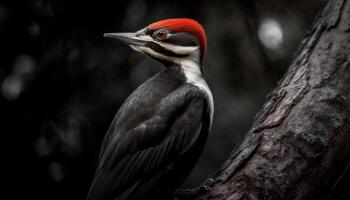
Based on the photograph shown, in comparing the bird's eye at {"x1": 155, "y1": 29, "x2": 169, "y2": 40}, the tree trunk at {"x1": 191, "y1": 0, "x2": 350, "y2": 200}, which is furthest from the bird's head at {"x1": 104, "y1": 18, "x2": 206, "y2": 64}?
the tree trunk at {"x1": 191, "y1": 0, "x2": 350, "y2": 200}

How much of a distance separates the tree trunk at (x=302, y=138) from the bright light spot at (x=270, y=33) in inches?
68.9

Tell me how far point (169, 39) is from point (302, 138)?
1345mm

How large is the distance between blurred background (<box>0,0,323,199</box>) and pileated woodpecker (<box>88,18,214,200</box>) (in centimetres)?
110

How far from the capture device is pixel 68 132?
480 centimetres

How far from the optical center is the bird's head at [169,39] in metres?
3.93

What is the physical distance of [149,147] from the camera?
342cm

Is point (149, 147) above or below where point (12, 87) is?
above

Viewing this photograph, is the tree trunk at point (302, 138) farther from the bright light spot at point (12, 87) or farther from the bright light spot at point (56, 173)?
the bright light spot at point (12, 87)

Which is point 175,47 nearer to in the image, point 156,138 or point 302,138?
point 156,138

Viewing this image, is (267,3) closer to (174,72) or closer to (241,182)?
(174,72)

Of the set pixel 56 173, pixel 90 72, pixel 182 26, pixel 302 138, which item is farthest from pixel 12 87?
pixel 302 138

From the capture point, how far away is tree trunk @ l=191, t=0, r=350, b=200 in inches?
118

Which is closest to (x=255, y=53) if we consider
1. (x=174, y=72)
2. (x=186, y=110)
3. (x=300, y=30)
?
(x=300, y=30)

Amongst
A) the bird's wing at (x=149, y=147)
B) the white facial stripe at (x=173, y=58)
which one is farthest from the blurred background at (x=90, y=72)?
the bird's wing at (x=149, y=147)
